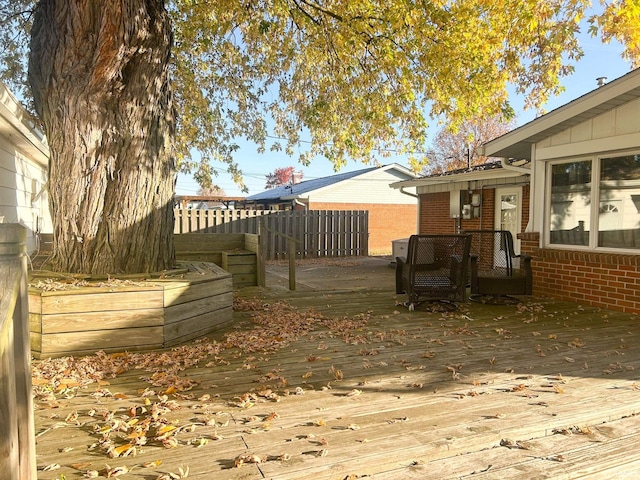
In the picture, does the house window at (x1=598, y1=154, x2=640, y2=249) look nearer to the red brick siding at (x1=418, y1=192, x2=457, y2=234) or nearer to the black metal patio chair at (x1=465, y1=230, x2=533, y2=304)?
the black metal patio chair at (x1=465, y1=230, x2=533, y2=304)

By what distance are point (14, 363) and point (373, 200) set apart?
22.3 meters

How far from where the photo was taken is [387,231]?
76.1 ft

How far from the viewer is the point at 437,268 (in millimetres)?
5914

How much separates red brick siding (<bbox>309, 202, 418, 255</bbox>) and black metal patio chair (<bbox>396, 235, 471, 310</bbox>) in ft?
53.2

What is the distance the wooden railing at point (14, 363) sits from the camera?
3.91 feet

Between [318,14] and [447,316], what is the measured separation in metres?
5.53

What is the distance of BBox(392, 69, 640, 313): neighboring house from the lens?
5.63 m

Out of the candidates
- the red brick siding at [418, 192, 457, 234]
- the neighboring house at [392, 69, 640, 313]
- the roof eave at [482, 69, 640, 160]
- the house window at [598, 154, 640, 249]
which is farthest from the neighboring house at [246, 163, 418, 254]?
the house window at [598, 154, 640, 249]

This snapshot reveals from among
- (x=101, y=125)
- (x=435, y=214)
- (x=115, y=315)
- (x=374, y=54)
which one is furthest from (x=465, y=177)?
(x=115, y=315)

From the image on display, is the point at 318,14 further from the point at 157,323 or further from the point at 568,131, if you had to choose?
the point at 157,323

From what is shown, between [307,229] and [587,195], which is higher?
[587,195]

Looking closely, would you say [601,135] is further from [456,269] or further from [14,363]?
[14,363]

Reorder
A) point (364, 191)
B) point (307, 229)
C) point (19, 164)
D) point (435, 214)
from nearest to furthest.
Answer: point (19, 164) < point (435, 214) < point (307, 229) < point (364, 191)

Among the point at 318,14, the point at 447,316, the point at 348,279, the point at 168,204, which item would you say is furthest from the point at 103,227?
the point at 348,279
